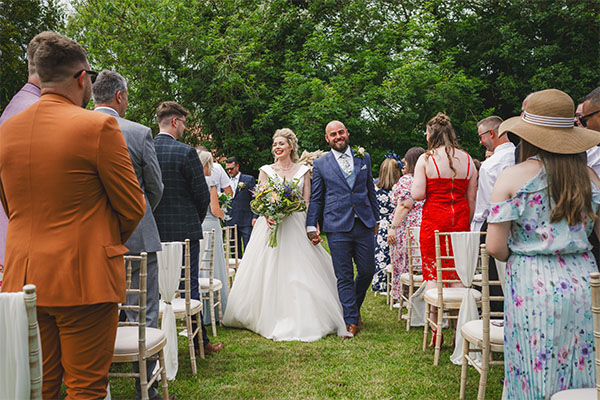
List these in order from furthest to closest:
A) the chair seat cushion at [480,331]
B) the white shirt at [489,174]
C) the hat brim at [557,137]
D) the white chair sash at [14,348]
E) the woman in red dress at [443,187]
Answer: the woman in red dress at [443,187]
the white shirt at [489,174]
the chair seat cushion at [480,331]
the hat brim at [557,137]
the white chair sash at [14,348]

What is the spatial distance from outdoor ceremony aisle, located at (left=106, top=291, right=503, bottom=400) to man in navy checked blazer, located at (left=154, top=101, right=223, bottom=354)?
1.31m

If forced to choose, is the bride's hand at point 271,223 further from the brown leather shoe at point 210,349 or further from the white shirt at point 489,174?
the white shirt at point 489,174

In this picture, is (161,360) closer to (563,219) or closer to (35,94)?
(35,94)

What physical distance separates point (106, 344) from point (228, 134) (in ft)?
52.8

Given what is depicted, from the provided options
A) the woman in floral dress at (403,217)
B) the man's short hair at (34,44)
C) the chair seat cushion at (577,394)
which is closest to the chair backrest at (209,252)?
the woman in floral dress at (403,217)

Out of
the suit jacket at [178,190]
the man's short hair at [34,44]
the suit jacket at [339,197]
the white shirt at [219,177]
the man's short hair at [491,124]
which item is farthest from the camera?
the white shirt at [219,177]

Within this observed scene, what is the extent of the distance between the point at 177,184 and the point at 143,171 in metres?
1.04

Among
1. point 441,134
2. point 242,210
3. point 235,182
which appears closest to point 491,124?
point 441,134

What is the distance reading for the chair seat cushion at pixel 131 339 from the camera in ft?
10.3

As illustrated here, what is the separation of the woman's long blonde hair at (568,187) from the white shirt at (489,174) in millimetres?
2156

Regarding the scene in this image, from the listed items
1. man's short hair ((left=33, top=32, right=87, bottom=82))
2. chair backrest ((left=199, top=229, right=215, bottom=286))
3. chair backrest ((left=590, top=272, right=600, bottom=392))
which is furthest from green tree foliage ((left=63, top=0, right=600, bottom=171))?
chair backrest ((left=590, top=272, right=600, bottom=392))

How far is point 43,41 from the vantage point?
7.11ft

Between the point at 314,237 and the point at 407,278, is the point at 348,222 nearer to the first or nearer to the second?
the point at 314,237

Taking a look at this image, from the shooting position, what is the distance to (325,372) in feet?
14.6
